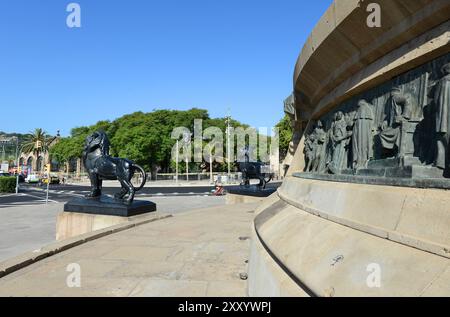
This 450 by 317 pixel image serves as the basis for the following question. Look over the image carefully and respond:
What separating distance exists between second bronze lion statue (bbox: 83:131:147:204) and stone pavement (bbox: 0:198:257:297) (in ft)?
8.45

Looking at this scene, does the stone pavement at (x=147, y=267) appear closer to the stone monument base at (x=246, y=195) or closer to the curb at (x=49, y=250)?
the curb at (x=49, y=250)

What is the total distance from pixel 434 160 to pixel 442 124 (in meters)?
0.30

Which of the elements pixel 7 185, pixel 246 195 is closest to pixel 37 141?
pixel 7 185

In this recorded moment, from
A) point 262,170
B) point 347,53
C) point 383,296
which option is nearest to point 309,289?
point 383,296

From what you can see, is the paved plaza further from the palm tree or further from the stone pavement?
the palm tree

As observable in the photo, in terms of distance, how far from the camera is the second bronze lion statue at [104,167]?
33.4 feet

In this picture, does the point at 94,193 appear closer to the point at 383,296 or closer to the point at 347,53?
the point at 347,53

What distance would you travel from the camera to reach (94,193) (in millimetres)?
10875

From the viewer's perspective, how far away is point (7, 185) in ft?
111

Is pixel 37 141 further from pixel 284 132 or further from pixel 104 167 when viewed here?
pixel 104 167

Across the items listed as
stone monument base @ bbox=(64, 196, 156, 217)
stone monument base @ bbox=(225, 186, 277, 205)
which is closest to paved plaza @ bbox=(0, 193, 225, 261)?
stone monument base @ bbox=(64, 196, 156, 217)

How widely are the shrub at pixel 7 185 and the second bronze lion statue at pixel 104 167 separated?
2778 cm

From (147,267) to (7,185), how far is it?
34726 mm
